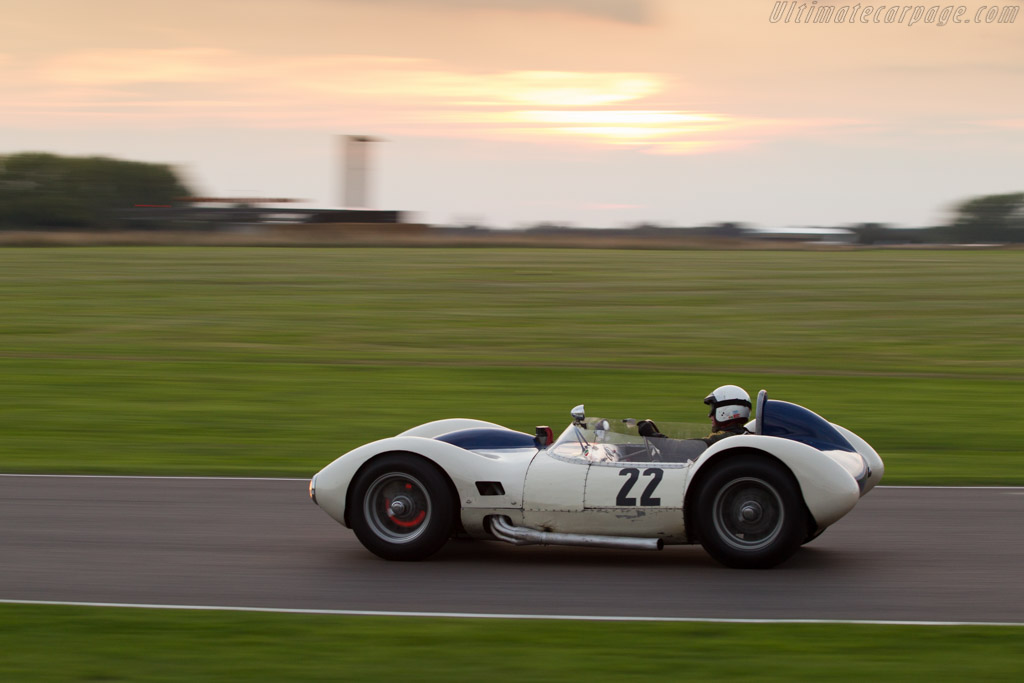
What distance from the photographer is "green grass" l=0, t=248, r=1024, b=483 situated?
12688mm

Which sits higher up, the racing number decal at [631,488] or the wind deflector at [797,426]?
the wind deflector at [797,426]

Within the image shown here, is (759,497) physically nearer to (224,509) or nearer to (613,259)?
(224,509)

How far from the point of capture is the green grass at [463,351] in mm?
12688

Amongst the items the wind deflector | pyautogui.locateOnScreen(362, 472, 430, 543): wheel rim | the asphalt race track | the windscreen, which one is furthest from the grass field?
the wind deflector

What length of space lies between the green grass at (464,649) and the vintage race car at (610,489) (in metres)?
1.05

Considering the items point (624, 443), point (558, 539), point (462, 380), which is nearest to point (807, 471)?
point (624, 443)

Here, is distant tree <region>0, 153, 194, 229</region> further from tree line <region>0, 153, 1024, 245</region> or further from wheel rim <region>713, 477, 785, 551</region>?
wheel rim <region>713, 477, 785, 551</region>

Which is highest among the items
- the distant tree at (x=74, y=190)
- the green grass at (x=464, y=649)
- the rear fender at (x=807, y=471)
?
the distant tree at (x=74, y=190)

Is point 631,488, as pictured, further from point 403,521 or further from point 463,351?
point 463,351

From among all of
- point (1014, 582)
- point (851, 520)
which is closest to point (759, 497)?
point (1014, 582)

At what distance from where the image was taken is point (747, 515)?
21.5 feet

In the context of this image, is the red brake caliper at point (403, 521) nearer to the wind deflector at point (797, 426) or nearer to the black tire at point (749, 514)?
the black tire at point (749, 514)

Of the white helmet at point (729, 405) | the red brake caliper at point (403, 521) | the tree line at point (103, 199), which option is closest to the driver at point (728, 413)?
the white helmet at point (729, 405)

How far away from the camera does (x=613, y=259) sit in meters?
38.5
